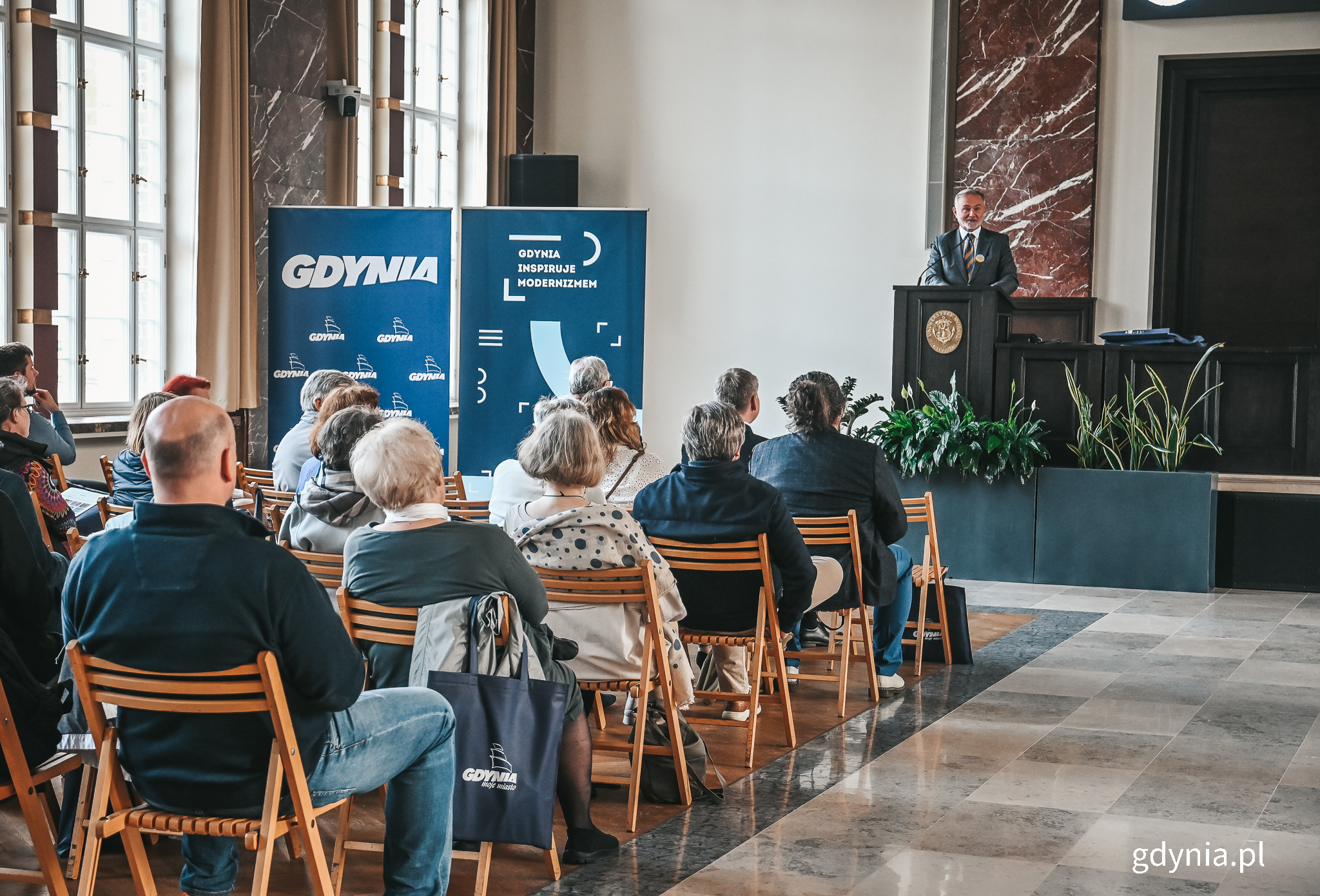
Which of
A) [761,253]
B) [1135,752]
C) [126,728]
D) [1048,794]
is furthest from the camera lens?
[761,253]

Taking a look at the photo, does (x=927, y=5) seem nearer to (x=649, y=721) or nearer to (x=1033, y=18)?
(x=1033, y=18)

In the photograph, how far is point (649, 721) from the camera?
3.93 metres

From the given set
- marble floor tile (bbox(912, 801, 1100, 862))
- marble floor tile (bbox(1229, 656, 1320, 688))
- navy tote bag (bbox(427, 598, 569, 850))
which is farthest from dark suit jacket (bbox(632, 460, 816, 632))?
marble floor tile (bbox(1229, 656, 1320, 688))

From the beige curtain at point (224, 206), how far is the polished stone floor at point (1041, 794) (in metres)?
5.06

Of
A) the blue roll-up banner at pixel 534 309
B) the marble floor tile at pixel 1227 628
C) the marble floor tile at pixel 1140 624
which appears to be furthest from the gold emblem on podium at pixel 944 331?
the marble floor tile at pixel 1227 628

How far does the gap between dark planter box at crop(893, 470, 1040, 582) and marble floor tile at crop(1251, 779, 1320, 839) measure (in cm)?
402

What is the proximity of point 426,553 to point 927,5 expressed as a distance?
9201mm

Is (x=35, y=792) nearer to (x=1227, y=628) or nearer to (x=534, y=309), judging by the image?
(x=534, y=309)

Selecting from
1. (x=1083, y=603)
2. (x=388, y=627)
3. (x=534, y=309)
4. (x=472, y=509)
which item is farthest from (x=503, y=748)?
(x=1083, y=603)

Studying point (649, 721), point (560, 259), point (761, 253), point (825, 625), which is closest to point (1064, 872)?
point (649, 721)

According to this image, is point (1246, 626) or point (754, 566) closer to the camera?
point (754, 566)

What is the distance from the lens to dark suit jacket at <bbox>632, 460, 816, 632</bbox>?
413 centimetres

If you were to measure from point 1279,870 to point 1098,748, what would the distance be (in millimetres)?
1153

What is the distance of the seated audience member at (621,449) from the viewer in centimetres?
454
